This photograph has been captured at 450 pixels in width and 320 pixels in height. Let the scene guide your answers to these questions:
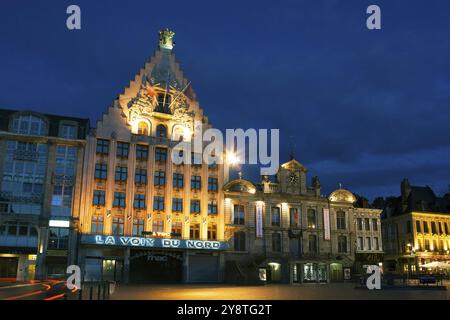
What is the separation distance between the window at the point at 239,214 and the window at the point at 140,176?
1158 cm

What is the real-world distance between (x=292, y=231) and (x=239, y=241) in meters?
6.87

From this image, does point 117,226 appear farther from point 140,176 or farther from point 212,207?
point 212,207

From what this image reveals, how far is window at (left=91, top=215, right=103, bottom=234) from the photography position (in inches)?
1905

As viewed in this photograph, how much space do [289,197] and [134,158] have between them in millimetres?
20064

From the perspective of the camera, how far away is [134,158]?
5194 centimetres

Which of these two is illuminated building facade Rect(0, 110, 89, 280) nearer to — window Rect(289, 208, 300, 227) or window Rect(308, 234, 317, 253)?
window Rect(289, 208, 300, 227)

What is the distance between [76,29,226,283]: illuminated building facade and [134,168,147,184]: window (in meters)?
0.11

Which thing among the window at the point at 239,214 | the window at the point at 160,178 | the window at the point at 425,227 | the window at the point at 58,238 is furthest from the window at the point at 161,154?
the window at the point at 425,227

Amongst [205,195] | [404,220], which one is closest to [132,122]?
[205,195]

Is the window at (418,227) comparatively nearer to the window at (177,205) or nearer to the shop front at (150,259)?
the shop front at (150,259)

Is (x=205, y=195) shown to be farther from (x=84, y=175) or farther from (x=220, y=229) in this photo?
(x=84, y=175)

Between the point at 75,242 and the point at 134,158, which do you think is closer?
the point at 75,242

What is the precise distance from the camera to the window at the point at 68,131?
49.7m
